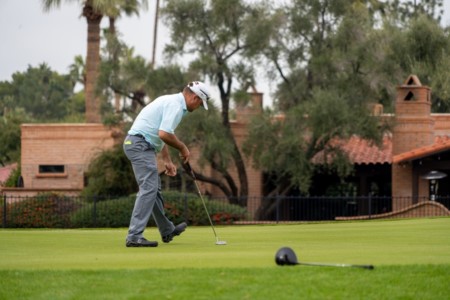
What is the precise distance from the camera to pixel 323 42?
136 ft

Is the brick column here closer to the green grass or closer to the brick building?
the brick building

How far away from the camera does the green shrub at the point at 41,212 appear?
1246 inches

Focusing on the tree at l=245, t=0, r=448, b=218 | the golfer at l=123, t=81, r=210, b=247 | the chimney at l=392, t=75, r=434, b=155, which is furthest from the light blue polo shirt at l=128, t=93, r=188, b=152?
the chimney at l=392, t=75, r=434, b=155

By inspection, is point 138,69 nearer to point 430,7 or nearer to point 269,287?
point 269,287

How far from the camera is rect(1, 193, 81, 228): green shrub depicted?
31656 millimetres

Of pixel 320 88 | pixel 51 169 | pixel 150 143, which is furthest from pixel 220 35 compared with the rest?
pixel 150 143

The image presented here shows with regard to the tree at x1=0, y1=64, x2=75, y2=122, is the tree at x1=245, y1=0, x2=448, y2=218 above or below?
below

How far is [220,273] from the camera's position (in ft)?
29.7

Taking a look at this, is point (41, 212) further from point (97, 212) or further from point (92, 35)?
point (92, 35)

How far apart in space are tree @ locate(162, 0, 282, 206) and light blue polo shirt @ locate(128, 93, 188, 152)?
92.6ft

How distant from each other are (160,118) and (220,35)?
28.8 m

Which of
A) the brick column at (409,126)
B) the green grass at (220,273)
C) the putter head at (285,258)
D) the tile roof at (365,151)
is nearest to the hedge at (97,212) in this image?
the tile roof at (365,151)

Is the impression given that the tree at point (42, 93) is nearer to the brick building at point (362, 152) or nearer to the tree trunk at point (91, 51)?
the tree trunk at point (91, 51)

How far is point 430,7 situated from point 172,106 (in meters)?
66.5
